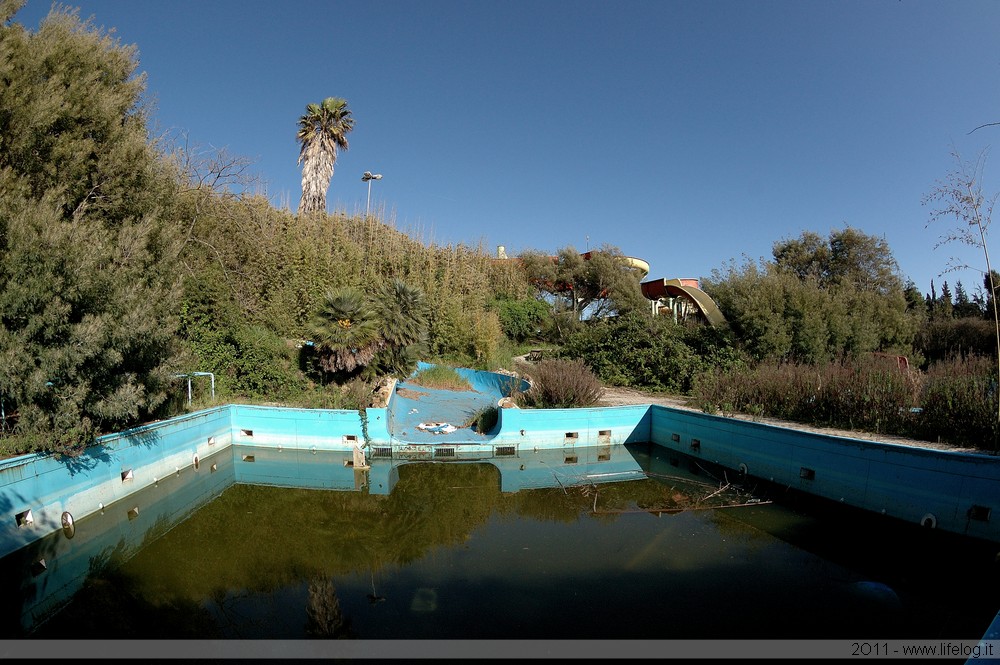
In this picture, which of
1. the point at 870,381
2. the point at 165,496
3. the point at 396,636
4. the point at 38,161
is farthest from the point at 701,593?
the point at 38,161

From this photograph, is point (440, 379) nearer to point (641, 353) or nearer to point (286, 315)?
point (286, 315)


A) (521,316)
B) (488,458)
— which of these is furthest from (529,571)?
(521,316)

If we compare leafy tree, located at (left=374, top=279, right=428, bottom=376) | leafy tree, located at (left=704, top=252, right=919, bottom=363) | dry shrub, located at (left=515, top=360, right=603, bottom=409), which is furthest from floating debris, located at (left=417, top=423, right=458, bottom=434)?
leafy tree, located at (left=704, top=252, right=919, bottom=363)

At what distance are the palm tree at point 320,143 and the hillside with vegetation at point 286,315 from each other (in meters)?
0.08

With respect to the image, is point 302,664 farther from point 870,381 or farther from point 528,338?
point 528,338

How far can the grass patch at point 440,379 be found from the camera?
43.5 ft

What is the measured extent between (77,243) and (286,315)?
6487mm

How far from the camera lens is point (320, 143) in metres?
19.9

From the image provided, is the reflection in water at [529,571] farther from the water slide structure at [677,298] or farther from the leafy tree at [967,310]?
the leafy tree at [967,310]

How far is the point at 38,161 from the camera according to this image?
672cm

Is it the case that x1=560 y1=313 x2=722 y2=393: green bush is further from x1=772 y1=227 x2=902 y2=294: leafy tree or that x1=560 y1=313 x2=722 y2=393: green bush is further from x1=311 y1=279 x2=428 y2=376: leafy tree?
x1=772 y1=227 x2=902 y2=294: leafy tree

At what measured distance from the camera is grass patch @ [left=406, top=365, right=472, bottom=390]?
522 inches

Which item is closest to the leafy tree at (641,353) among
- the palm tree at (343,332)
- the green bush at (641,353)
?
the green bush at (641,353)

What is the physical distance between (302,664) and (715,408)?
8.43m
